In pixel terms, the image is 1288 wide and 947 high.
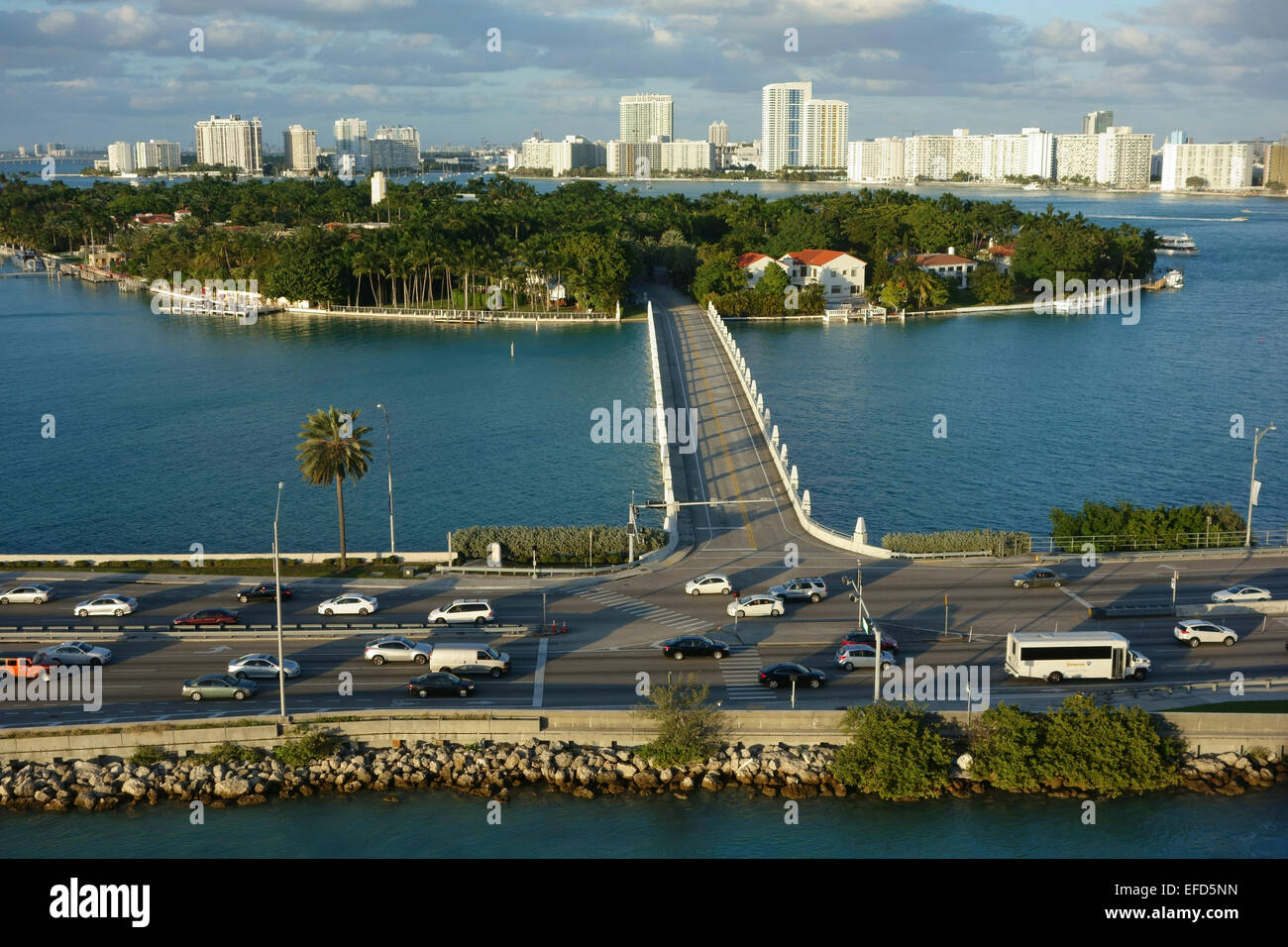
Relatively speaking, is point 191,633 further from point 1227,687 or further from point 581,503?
point 1227,687

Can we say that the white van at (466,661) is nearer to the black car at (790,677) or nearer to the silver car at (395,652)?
the silver car at (395,652)

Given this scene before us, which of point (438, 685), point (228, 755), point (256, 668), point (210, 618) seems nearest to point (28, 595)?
point (210, 618)

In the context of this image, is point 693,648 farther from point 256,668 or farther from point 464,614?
point 256,668

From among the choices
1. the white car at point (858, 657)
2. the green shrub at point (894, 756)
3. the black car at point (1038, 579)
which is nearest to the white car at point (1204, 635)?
the black car at point (1038, 579)

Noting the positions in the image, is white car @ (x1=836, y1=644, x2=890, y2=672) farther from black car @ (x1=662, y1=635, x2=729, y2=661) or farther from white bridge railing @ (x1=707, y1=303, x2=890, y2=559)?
white bridge railing @ (x1=707, y1=303, x2=890, y2=559)

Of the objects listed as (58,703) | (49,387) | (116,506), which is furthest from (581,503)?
(49,387)
